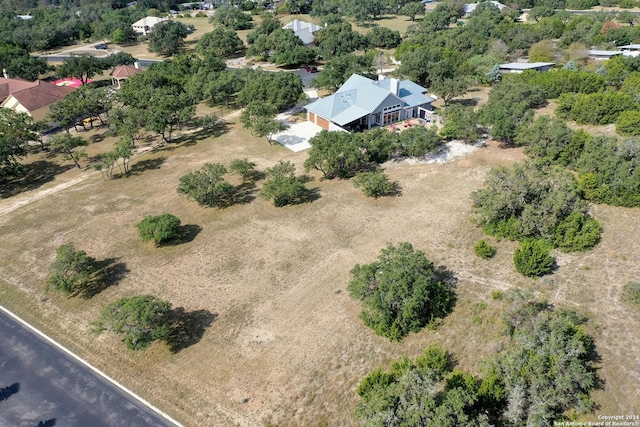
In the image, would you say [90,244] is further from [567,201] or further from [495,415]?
[567,201]

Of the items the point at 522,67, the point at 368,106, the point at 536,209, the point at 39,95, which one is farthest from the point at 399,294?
the point at 39,95

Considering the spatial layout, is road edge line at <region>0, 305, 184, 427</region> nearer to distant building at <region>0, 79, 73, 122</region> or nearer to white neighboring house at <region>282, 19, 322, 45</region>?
distant building at <region>0, 79, 73, 122</region>

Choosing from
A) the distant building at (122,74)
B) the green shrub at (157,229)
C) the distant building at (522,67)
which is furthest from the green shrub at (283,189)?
the distant building at (522,67)

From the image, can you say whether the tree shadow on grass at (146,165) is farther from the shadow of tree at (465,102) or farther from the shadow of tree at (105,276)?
the shadow of tree at (465,102)

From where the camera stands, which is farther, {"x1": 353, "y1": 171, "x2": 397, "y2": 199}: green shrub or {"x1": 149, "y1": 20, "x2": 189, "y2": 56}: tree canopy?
{"x1": 149, "y1": 20, "x2": 189, "y2": 56}: tree canopy

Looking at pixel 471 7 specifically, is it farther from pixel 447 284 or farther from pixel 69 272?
pixel 69 272

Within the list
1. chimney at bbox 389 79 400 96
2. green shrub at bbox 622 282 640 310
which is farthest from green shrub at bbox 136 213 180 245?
chimney at bbox 389 79 400 96

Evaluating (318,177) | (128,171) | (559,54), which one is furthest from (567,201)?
(559,54)
